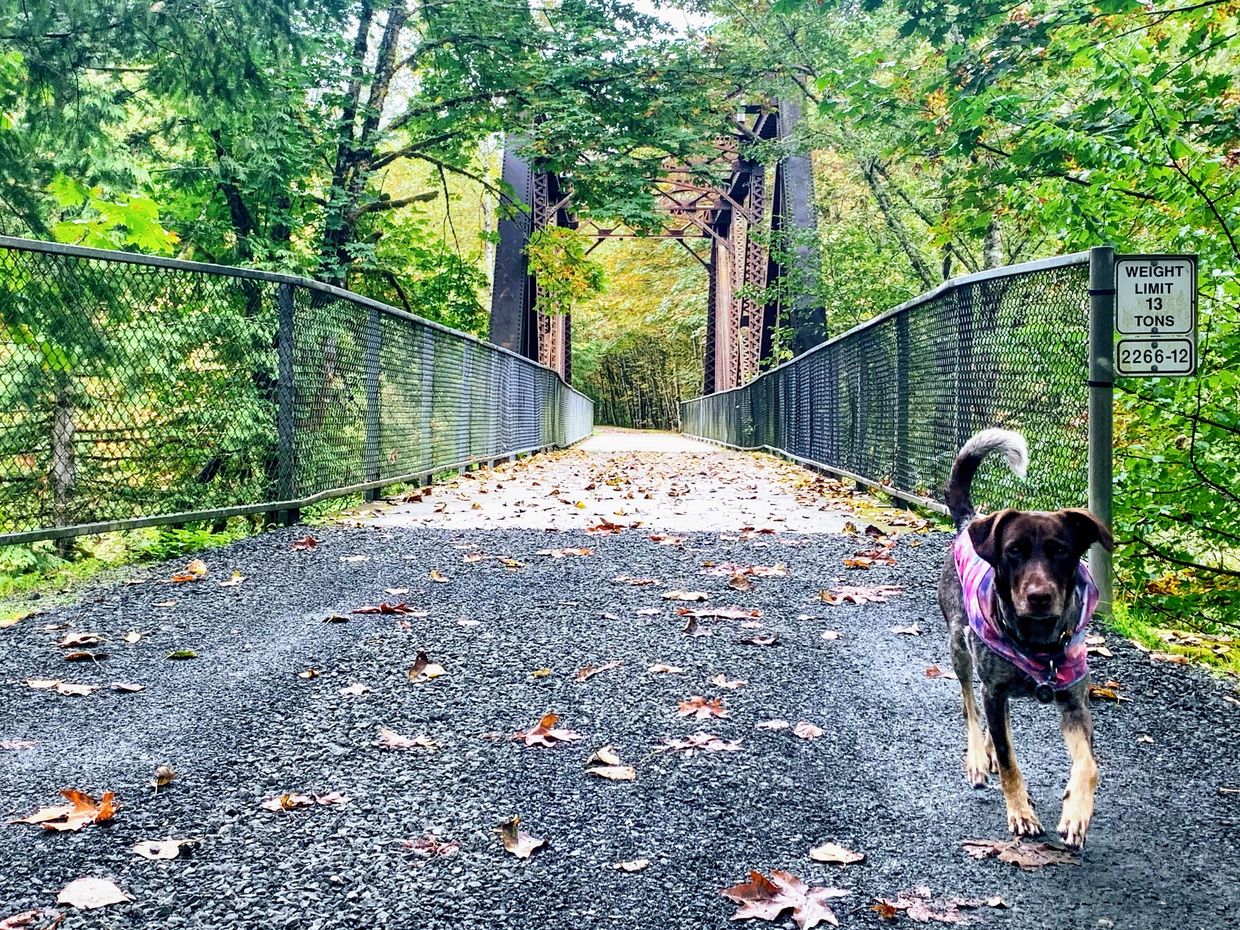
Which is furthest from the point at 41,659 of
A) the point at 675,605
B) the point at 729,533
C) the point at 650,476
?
the point at 650,476

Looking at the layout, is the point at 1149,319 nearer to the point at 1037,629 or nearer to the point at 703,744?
the point at 1037,629

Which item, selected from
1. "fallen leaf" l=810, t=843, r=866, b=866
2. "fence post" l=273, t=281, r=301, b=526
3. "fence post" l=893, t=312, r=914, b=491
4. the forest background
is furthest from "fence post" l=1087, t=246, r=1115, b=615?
"fence post" l=273, t=281, r=301, b=526

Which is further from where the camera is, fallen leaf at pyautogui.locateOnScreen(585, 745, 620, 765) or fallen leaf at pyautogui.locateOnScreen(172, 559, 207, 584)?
fallen leaf at pyautogui.locateOnScreen(172, 559, 207, 584)

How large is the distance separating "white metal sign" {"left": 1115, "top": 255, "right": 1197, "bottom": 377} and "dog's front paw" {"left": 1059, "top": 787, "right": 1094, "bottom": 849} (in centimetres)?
260

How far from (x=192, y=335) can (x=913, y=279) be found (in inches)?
606

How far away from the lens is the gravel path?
237 centimetres

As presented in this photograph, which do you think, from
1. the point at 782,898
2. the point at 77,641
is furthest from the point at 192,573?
the point at 782,898

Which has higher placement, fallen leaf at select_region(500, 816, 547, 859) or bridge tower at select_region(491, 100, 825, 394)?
bridge tower at select_region(491, 100, 825, 394)

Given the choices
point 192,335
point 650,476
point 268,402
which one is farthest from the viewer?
point 650,476

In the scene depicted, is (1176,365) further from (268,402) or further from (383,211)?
(383,211)

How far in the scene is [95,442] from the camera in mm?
6098

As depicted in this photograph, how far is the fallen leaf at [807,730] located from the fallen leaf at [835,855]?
2.72 ft

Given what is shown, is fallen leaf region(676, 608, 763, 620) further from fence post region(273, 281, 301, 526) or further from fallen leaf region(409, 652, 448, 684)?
fence post region(273, 281, 301, 526)

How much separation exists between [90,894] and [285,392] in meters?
5.61
